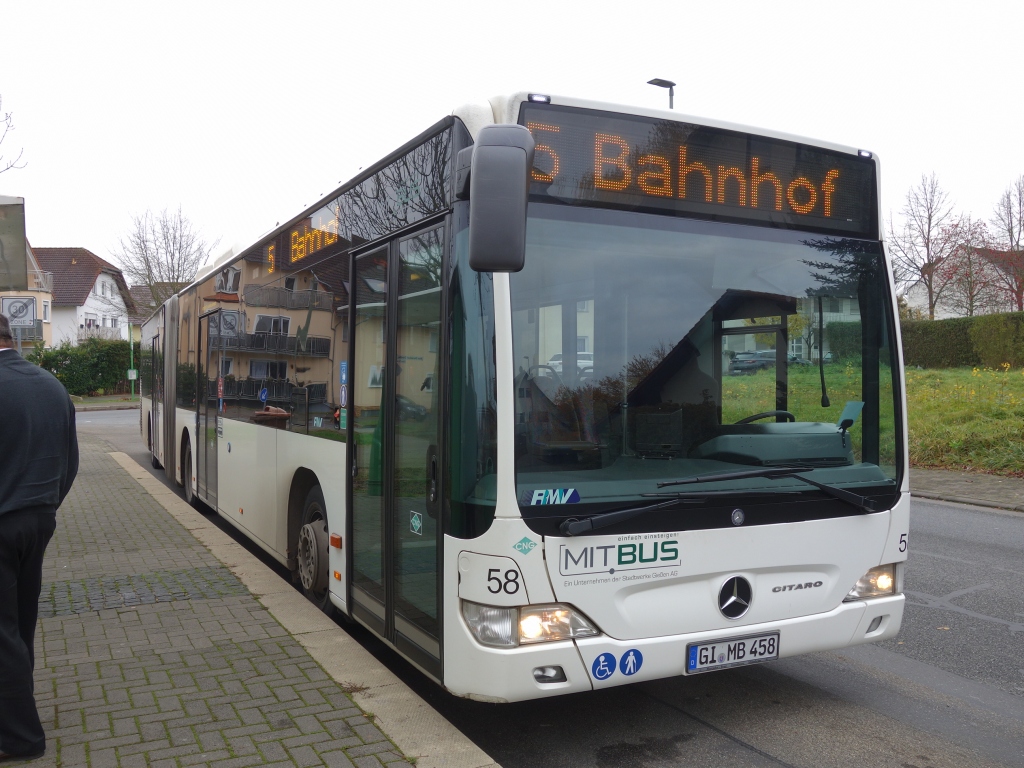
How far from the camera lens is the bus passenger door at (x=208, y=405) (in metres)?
9.61

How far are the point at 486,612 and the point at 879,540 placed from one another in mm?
2101

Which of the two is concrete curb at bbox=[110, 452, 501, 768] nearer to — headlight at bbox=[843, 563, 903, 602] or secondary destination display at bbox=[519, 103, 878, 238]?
headlight at bbox=[843, 563, 903, 602]

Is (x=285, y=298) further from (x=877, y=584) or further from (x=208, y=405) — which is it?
(x=877, y=584)

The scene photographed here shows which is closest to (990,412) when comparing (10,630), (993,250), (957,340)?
(957,340)

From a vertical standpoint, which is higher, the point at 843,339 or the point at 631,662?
the point at 843,339

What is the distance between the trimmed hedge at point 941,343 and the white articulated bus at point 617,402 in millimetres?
26254

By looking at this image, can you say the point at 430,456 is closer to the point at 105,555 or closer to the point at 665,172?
the point at 665,172

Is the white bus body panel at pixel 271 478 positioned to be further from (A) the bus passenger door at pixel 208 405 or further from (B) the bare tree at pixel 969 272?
(B) the bare tree at pixel 969 272

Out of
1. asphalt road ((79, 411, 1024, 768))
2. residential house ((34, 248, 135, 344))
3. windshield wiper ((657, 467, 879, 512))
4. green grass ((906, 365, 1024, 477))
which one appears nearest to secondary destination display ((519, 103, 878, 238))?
windshield wiper ((657, 467, 879, 512))

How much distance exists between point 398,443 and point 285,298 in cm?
277

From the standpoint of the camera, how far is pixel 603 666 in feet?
12.8

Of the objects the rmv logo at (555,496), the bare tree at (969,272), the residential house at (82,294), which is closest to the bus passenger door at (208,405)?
the rmv logo at (555,496)

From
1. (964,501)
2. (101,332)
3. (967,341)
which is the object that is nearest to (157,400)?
(964,501)

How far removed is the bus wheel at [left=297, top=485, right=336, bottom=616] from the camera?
19.7 feet
